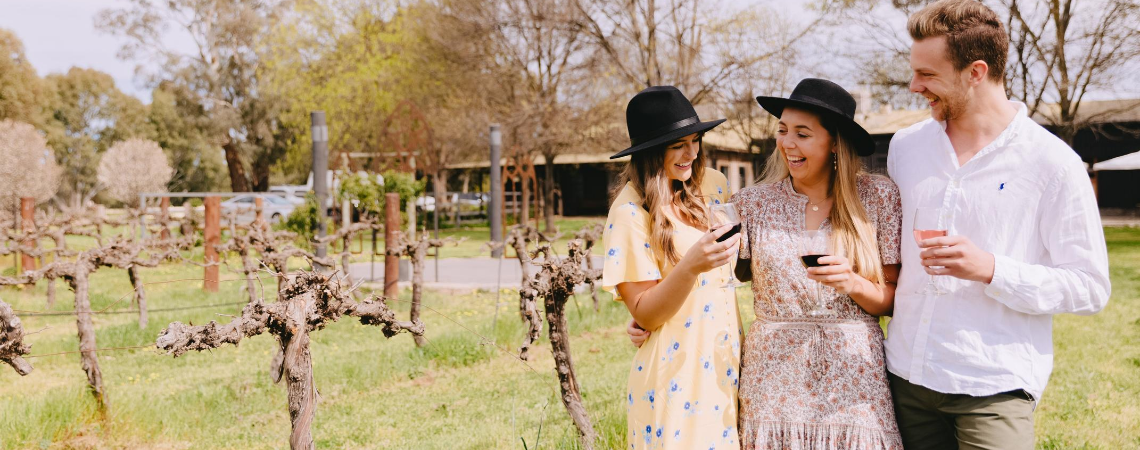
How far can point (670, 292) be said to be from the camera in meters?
2.34

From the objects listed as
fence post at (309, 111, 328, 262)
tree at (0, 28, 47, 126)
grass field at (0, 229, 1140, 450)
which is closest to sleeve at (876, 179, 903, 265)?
grass field at (0, 229, 1140, 450)

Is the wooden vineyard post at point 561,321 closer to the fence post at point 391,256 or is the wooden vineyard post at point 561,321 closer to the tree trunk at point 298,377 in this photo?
the tree trunk at point 298,377

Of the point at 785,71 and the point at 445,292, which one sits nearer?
the point at 445,292

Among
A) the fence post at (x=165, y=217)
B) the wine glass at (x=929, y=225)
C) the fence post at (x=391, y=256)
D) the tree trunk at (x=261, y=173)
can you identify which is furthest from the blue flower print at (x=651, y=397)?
the tree trunk at (x=261, y=173)

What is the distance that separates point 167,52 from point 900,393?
3898cm

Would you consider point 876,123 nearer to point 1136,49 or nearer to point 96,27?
point 1136,49

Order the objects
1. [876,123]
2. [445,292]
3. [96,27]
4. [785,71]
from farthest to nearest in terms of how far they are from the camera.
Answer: [96,27]
[876,123]
[785,71]
[445,292]

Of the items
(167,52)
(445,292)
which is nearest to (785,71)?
(445,292)

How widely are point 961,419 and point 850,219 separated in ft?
2.00

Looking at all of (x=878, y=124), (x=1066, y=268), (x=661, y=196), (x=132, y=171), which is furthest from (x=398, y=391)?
(x=132, y=171)

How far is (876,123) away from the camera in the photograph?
1156 inches

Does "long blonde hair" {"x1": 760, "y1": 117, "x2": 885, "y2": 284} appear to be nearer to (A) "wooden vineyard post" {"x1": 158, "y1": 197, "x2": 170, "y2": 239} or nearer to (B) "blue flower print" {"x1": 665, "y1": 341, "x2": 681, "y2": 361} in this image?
(B) "blue flower print" {"x1": 665, "y1": 341, "x2": 681, "y2": 361}

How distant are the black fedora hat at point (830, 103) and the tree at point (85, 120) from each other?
161 feet

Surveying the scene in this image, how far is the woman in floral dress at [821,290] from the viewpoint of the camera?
228cm
